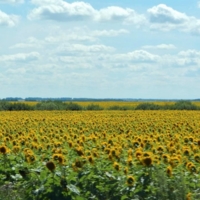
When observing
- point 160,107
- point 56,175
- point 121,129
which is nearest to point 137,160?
point 56,175

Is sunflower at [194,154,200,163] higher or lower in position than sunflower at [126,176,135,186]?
higher

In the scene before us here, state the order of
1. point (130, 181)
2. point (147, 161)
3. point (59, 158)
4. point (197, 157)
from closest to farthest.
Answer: point (130, 181), point (147, 161), point (59, 158), point (197, 157)

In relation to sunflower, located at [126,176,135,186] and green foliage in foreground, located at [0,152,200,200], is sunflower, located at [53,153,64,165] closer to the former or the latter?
green foliage in foreground, located at [0,152,200,200]

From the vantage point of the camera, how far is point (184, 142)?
39.9 feet

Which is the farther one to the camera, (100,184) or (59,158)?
(59,158)

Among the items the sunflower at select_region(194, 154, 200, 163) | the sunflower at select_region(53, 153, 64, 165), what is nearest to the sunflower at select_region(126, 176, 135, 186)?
the sunflower at select_region(53, 153, 64, 165)

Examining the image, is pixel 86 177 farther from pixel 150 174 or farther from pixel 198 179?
pixel 198 179

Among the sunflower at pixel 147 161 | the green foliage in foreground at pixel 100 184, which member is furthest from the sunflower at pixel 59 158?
the sunflower at pixel 147 161

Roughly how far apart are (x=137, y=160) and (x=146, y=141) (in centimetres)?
255

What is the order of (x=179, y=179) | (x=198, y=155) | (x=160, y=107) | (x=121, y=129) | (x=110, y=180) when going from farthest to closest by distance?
(x=160, y=107) < (x=121, y=129) < (x=198, y=155) < (x=110, y=180) < (x=179, y=179)

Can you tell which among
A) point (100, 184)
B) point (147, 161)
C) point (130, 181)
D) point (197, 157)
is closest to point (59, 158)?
point (100, 184)

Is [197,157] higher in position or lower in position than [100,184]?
higher

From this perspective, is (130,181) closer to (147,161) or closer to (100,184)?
(147,161)

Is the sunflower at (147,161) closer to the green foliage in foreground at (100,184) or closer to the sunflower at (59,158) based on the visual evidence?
the green foliage in foreground at (100,184)
